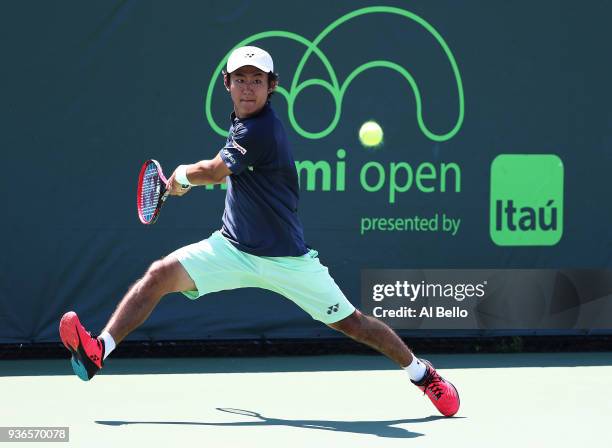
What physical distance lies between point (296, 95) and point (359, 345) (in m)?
1.47

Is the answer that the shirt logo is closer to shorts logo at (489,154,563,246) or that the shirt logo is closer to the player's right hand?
the player's right hand

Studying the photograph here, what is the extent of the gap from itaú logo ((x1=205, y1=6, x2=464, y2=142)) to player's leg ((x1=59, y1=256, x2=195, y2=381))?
1796mm

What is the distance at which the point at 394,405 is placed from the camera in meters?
4.65

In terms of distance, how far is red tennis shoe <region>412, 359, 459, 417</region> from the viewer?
14.3 feet

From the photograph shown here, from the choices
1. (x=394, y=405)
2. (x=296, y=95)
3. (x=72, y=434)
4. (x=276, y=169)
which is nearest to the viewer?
(x=72, y=434)

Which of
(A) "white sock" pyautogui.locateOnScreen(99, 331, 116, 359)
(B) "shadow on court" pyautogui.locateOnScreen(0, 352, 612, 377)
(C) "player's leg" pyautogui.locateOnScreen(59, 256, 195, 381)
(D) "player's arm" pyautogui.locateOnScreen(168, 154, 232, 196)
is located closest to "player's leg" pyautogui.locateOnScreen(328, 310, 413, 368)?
(C) "player's leg" pyautogui.locateOnScreen(59, 256, 195, 381)

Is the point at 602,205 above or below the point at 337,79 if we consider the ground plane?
below

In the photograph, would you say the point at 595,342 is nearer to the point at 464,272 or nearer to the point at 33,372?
the point at 464,272

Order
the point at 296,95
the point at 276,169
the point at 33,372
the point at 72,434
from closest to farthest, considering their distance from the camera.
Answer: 1. the point at 72,434
2. the point at 276,169
3. the point at 33,372
4. the point at 296,95

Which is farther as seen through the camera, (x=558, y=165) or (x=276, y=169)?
(x=558, y=165)

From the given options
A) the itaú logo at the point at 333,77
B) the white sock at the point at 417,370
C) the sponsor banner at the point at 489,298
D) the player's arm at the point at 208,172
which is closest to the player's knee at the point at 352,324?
the white sock at the point at 417,370

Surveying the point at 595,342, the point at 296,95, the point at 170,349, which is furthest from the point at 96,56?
the point at 595,342

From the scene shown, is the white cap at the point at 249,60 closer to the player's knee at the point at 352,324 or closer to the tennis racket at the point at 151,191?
the tennis racket at the point at 151,191

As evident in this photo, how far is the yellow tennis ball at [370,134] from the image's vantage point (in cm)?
597
